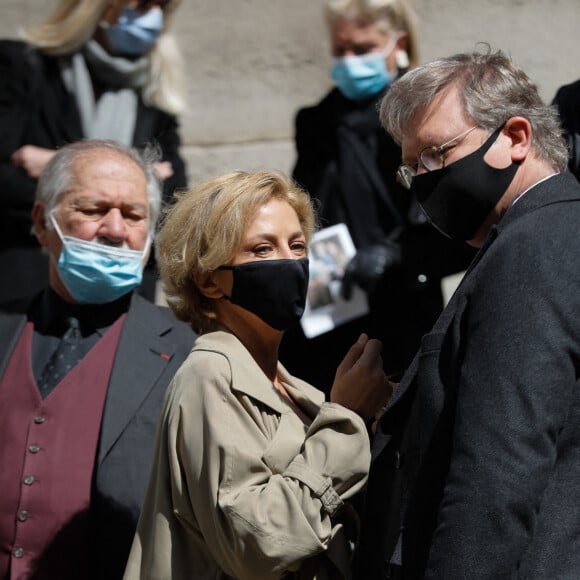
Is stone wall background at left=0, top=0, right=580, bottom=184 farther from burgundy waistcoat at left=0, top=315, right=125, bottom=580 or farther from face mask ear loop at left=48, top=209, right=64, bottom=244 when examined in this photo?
burgundy waistcoat at left=0, top=315, right=125, bottom=580

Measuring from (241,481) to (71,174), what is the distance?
5.03ft

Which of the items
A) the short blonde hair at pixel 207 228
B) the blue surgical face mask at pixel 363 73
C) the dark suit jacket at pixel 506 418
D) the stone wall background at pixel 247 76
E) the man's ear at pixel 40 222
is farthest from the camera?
the stone wall background at pixel 247 76

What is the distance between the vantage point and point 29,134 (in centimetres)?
454

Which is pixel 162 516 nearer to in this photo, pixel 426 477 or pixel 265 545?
pixel 265 545

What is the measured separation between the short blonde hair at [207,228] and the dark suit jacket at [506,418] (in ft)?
2.11

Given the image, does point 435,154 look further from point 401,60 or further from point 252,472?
point 401,60

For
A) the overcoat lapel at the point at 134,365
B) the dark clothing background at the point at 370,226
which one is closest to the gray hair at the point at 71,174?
the overcoat lapel at the point at 134,365

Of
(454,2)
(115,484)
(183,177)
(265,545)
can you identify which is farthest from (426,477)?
(454,2)

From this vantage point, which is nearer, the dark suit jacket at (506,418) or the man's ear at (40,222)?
the dark suit jacket at (506,418)

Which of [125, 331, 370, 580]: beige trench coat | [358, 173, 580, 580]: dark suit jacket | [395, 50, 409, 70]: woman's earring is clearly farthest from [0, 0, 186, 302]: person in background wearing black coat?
[358, 173, 580, 580]: dark suit jacket

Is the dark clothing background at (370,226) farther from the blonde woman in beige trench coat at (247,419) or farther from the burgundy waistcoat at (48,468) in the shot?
the blonde woman in beige trench coat at (247,419)

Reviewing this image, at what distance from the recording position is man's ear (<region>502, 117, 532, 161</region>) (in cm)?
254

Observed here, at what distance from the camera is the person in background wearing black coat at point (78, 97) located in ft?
14.4

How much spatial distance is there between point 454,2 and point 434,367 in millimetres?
3422
